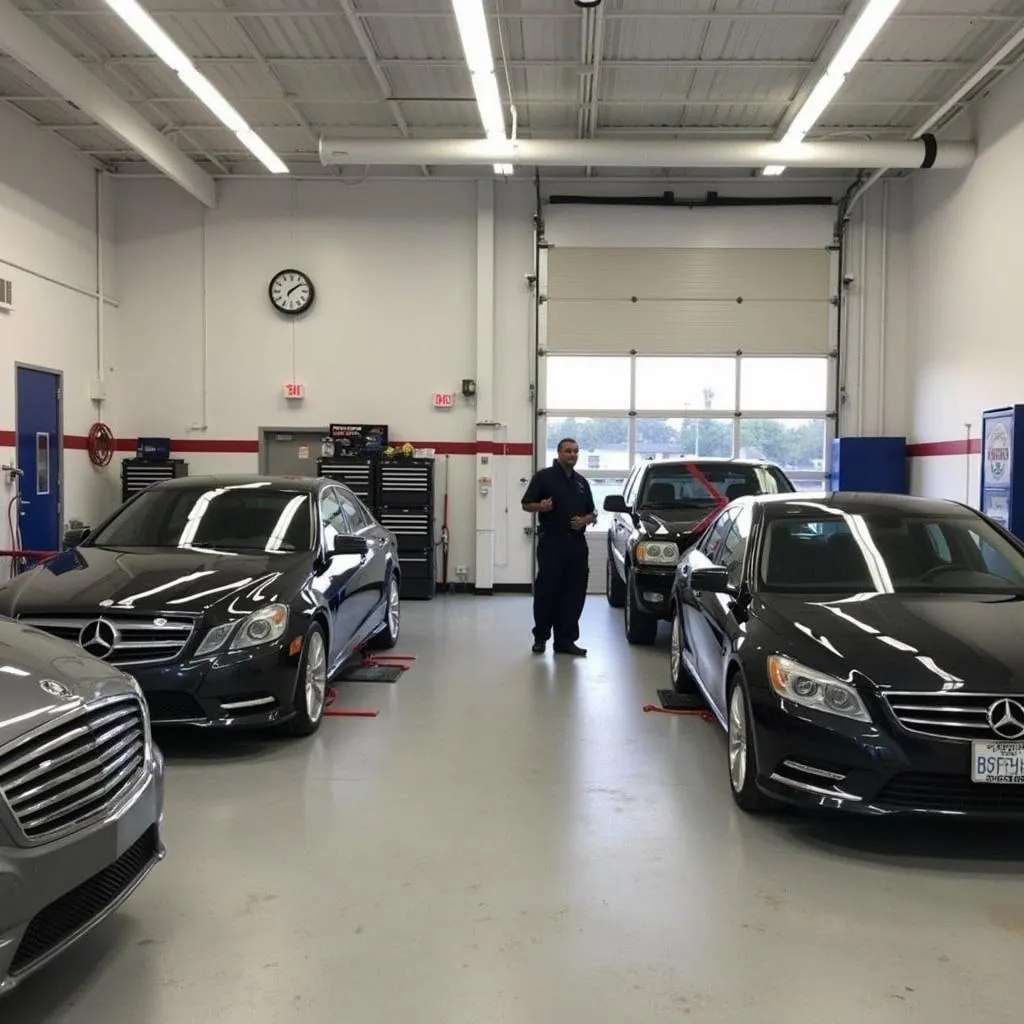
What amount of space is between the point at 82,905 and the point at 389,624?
5.29 meters

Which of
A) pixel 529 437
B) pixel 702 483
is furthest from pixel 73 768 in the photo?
pixel 529 437

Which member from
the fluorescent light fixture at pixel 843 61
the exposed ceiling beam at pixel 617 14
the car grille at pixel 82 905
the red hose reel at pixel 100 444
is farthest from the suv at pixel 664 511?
the red hose reel at pixel 100 444

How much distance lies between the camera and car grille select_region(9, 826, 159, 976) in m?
2.20

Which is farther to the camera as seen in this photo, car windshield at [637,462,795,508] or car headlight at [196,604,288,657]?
car windshield at [637,462,795,508]

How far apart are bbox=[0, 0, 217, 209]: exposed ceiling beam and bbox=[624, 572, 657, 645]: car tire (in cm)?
664

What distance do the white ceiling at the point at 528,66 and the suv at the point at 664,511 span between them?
148 inches

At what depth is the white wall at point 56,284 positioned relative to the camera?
9.91 m

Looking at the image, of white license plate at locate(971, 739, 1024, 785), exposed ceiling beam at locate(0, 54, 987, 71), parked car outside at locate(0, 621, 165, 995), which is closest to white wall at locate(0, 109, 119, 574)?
exposed ceiling beam at locate(0, 54, 987, 71)

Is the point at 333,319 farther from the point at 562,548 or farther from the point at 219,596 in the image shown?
the point at 219,596

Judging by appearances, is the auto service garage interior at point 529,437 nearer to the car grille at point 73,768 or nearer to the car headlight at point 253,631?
the car grille at point 73,768

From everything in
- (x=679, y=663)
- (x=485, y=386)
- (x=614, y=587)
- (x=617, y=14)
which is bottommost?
(x=614, y=587)

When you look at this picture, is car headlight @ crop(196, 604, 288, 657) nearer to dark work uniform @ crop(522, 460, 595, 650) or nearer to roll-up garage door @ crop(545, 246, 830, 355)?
dark work uniform @ crop(522, 460, 595, 650)

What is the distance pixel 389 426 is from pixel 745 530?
25.7 ft

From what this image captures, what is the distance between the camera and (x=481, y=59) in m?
7.65
